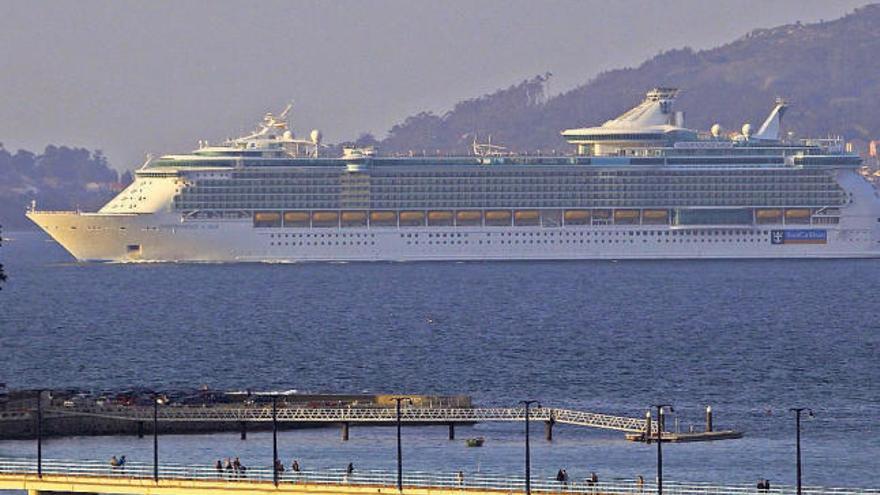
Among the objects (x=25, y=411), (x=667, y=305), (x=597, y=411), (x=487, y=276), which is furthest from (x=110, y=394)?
(x=487, y=276)

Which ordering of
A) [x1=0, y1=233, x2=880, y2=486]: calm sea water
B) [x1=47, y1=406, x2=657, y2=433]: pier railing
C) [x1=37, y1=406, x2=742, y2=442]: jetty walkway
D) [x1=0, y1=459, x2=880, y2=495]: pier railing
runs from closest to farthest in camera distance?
[x1=0, y1=459, x2=880, y2=495]: pier railing, [x1=0, y1=233, x2=880, y2=486]: calm sea water, [x1=37, y1=406, x2=742, y2=442]: jetty walkway, [x1=47, y1=406, x2=657, y2=433]: pier railing

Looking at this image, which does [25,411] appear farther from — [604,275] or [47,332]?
[604,275]

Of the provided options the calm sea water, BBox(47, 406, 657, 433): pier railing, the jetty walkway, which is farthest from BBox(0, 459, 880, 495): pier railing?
BBox(47, 406, 657, 433): pier railing

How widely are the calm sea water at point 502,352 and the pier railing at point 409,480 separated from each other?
505 centimetres

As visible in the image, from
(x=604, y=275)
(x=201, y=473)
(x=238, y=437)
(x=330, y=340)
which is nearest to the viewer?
(x=201, y=473)

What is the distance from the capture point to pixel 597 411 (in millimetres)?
85625

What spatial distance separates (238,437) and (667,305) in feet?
229

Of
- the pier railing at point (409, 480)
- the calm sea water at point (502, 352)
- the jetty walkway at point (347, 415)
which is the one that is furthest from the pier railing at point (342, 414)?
the pier railing at point (409, 480)

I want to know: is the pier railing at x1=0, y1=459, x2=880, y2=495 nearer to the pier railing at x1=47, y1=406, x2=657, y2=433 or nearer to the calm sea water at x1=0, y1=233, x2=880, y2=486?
the calm sea water at x1=0, y1=233, x2=880, y2=486

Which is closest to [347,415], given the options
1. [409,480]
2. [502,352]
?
[409,480]

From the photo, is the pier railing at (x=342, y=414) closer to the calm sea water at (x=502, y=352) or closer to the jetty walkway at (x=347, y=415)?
the jetty walkway at (x=347, y=415)

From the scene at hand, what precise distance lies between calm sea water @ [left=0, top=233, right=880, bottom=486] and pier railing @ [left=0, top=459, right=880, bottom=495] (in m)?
5.05

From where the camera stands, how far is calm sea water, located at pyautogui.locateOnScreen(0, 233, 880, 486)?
7588 cm

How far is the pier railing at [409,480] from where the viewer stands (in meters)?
61.1
